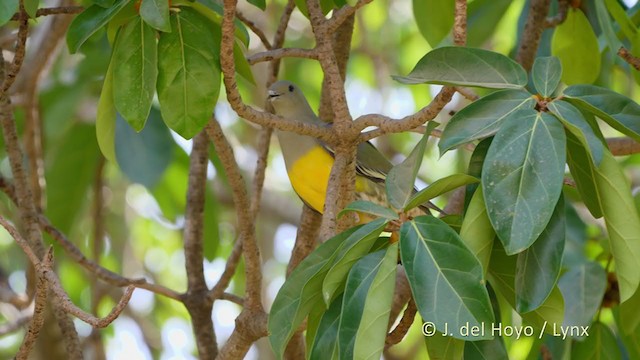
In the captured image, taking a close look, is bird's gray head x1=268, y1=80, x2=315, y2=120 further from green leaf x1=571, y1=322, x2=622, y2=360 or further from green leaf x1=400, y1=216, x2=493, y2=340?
green leaf x1=400, y1=216, x2=493, y2=340

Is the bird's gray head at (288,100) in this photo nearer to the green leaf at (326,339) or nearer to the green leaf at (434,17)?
the green leaf at (434,17)

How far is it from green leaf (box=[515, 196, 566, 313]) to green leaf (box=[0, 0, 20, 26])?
3.54 feet

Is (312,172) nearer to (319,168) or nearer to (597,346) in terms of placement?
(319,168)

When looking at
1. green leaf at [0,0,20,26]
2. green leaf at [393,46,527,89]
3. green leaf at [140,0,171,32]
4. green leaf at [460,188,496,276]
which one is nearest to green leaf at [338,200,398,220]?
green leaf at [460,188,496,276]

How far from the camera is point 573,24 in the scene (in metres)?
3.11

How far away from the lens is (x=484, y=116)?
183 centimetres

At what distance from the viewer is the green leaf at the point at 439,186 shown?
1801 millimetres

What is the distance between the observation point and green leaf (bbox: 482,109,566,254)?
1.68 meters

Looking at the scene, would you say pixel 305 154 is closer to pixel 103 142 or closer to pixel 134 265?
pixel 103 142

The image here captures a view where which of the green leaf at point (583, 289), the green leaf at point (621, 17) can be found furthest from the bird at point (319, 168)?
the green leaf at point (621, 17)

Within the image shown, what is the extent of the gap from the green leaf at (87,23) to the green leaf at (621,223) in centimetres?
100

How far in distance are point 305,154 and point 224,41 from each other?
58.8 inches

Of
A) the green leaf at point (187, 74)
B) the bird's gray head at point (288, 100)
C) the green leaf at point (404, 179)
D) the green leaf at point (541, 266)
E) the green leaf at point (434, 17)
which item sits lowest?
the green leaf at point (541, 266)

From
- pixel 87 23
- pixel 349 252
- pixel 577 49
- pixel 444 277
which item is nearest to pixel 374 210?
pixel 349 252
